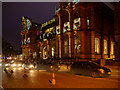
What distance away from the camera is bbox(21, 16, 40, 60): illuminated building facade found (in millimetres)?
54781

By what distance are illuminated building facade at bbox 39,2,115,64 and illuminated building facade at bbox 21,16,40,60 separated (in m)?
21.9

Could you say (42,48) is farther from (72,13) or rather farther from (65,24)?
(72,13)

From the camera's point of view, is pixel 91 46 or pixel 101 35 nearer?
pixel 91 46

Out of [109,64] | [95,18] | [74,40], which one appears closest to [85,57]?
[74,40]

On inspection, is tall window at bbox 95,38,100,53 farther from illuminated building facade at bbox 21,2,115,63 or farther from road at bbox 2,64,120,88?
road at bbox 2,64,120,88

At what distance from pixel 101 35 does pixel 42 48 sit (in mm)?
25220

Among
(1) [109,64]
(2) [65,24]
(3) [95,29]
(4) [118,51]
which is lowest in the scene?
(1) [109,64]

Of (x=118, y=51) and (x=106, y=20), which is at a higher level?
(x=106, y=20)

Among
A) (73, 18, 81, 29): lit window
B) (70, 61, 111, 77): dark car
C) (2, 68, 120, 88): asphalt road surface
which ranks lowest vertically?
(2, 68, 120, 88): asphalt road surface

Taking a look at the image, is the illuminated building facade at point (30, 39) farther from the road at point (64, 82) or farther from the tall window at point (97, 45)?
the road at point (64, 82)

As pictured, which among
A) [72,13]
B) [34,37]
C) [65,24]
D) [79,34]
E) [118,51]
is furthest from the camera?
[34,37]

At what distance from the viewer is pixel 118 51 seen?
26375mm

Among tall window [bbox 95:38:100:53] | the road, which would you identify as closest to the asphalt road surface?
the road

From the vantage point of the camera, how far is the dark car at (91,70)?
36.6ft
